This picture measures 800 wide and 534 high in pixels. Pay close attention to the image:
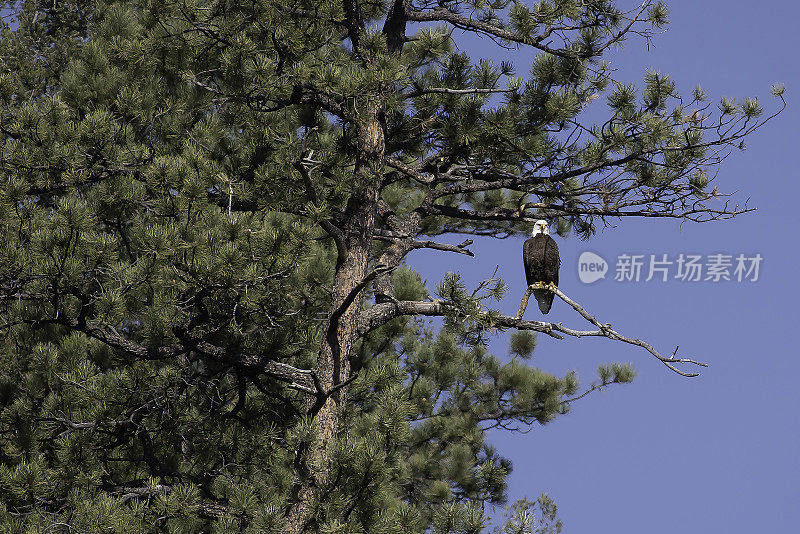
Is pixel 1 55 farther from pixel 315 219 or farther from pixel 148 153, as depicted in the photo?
pixel 315 219

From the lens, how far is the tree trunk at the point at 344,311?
5.43 meters

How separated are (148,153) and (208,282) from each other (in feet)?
8.38

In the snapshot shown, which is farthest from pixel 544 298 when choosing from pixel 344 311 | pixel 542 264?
pixel 344 311

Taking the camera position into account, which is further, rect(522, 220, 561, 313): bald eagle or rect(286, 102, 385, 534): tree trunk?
rect(522, 220, 561, 313): bald eagle

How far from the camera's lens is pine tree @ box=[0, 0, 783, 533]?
547cm

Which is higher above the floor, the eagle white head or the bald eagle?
the eagle white head

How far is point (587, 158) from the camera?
Result: 242 inches

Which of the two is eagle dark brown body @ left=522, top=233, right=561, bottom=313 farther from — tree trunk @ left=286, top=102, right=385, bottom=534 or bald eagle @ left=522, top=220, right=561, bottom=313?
tree trunk @ left=286, top=102, right=385, bottom=534

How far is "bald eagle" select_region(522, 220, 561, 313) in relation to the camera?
586 cm

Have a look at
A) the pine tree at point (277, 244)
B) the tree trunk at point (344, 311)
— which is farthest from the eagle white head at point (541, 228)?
the tree trunk at point (344, 311)

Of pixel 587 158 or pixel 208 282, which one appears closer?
pixel 208 282

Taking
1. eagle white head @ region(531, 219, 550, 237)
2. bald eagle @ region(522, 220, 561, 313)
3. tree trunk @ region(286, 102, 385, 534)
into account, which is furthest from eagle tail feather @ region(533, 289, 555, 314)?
tree trunk @ region(286, 102, 385, 534)

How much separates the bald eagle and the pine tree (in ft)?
0.71

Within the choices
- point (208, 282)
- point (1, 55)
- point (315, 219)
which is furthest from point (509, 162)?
point (1, 55)
